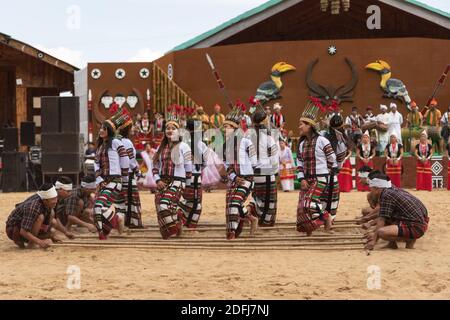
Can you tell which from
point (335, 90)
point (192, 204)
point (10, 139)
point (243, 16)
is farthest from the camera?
point (243, 16)

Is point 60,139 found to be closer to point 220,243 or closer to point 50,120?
point 50,120

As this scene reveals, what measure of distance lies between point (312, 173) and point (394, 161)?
8408 millimetres

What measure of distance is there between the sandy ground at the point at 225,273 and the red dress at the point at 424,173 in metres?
8.65

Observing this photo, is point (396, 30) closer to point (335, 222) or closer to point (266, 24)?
point (266, 24)

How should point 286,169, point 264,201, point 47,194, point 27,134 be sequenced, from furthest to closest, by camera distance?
point 27,134
point 286,169
point 264,201
point 47,194

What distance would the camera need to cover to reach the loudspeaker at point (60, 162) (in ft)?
59.9

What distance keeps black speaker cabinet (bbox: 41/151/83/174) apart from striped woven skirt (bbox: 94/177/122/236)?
7203 millimetres

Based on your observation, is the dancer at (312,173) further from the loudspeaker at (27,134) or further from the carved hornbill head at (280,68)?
the carved hornbill head at (280,68)

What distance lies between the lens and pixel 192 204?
1224 centimetres

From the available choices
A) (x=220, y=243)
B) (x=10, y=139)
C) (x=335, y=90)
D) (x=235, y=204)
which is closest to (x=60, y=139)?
(x=10, y=139)

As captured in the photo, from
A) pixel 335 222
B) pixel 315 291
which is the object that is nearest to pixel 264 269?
pixel 315 291

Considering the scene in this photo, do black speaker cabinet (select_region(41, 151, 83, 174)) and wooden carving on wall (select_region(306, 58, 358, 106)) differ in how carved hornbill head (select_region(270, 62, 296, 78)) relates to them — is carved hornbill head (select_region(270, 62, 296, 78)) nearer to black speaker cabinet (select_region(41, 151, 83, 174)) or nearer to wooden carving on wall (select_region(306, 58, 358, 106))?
wooden carving on wall (select_region(306, 58, 358, 106))

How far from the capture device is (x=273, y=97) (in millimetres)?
25375

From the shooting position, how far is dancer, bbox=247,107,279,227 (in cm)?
1156
